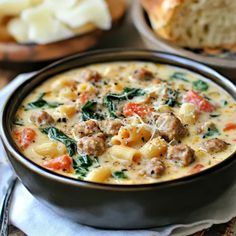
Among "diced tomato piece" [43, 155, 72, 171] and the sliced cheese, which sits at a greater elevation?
"diced tomato piece" [43, 155, 72, 171]

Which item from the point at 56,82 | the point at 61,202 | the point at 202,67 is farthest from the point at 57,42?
the point at 61,202

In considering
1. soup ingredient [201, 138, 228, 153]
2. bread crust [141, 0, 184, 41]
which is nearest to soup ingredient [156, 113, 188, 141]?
soup ingredient [201, 138, 228, 153]

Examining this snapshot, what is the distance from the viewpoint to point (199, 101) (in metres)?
2.93

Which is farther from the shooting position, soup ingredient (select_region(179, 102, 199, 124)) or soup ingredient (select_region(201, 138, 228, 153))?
soup ingredient (select_region(179, 102, 199, 124))

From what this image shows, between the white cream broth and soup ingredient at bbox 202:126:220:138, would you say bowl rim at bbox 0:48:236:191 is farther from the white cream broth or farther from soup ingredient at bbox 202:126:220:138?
soup ingredient at bbox 202:126:220:138

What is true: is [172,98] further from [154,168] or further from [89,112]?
[154,168]

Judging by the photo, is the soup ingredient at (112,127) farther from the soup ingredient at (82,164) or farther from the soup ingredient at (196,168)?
the soup ingredient at (196,168)

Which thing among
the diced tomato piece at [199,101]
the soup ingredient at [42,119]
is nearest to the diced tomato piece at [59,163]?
the soup ingredient at [42,119]

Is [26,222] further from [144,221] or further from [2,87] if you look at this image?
[2,87]

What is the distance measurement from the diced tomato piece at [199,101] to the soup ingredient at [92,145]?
0.58 m

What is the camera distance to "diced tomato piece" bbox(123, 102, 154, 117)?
2.83 meters

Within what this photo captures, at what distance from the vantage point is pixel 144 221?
243 cm

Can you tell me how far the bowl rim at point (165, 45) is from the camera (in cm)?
344

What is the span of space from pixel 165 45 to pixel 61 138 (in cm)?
122
